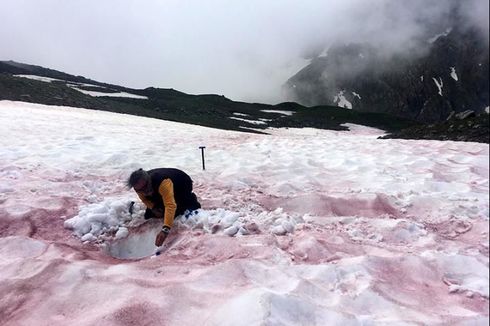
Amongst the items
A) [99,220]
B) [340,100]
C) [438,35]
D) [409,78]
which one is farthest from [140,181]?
[340,100]

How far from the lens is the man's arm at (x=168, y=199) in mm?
5340

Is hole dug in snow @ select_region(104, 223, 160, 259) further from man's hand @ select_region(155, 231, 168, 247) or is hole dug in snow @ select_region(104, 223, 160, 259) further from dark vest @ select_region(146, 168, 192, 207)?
dark vest @ select_region(146, 168, 192, 207)

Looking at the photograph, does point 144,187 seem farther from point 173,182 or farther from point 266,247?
point 266,247

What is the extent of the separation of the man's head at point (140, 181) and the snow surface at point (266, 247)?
57 cm

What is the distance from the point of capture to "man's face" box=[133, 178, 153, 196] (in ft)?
17.6

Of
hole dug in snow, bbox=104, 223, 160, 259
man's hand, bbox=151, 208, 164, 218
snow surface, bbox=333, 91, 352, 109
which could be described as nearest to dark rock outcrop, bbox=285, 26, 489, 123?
snow surface, bbox=333, 91, 352, 109

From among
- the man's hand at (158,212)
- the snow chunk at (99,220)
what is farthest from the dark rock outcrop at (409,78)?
the snow chunk at (99,220)

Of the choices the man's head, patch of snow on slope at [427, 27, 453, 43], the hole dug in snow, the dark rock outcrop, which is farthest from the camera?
the hole dug in snow

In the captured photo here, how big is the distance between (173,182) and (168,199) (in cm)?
45

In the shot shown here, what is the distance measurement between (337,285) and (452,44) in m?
2.66

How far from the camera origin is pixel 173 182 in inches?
233

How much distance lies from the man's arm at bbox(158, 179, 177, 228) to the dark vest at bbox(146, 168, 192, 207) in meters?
0.10

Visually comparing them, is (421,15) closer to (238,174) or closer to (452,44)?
(452,44)

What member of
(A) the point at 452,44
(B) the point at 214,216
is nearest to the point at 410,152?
(B) the point at 214,216
